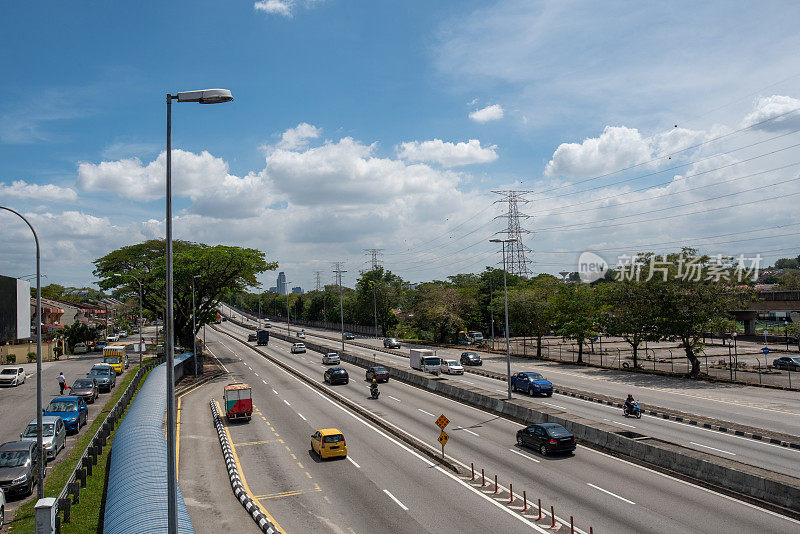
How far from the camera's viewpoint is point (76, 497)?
17.7 meters

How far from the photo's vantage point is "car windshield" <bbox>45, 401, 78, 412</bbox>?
30078 mm

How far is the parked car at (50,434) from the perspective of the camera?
23672 mm

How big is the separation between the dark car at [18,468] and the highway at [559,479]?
928 centimetres

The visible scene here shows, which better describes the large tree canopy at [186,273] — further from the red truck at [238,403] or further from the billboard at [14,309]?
the red truck at [238,403]

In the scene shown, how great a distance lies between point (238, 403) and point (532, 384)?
21196mm

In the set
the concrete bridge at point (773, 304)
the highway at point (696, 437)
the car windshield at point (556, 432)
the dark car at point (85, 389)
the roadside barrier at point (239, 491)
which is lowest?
the highway at point (696, 437)

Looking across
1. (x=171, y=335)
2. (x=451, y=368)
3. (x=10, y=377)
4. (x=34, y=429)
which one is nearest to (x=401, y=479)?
(x=171, y=335)

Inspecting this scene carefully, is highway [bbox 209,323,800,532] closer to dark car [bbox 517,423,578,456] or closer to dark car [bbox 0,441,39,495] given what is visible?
dark car [bbox 517,423,578,456]

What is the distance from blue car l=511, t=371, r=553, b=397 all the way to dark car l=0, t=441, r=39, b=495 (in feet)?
102

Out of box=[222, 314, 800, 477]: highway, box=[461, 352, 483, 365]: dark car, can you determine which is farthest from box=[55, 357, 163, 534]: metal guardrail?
box=[461, 352, 483, 365]: dark car

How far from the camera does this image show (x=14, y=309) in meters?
59.9

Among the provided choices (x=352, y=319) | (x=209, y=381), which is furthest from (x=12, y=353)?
(x=352, y=319)

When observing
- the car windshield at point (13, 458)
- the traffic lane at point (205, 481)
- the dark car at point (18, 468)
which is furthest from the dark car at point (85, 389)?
the car windshield at point (13, 458)

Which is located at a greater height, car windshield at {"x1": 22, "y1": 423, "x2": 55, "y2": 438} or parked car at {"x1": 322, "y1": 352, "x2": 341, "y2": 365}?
car windshield at {"x1": 22, "y1": 423, "x2": 55, "y2": 438}
